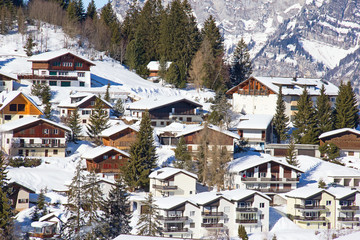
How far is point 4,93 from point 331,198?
42140 millimetres

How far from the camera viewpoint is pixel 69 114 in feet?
282

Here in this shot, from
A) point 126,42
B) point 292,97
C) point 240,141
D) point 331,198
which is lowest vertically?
point 331,198

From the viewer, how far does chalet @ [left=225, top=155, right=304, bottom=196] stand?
72.7m

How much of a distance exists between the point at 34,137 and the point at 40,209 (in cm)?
1762

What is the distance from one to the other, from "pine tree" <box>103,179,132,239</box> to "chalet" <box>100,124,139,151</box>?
724 inches

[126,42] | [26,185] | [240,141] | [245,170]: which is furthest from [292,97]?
[26,185]

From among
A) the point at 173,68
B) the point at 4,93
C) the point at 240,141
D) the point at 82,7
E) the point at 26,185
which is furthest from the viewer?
the point at 82,7

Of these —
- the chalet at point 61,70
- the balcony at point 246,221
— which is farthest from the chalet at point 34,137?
the chalet at point 61,70

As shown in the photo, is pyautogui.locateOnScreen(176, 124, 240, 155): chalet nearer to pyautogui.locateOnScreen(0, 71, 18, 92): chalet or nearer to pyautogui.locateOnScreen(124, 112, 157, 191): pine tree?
pyautogui.locateOnScreen(124, 112, 157, 191): pine tree

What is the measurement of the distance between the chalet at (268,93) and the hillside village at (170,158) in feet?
0.54

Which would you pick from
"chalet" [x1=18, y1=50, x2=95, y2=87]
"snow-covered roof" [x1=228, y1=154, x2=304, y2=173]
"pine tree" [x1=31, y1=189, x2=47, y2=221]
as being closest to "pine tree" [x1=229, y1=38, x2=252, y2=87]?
"chalet" [x1=18, y1=50, x2=95, y2=87]

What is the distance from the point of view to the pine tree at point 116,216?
54.7m

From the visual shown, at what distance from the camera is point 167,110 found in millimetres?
89312

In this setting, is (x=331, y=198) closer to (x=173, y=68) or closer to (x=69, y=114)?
(x=69, y=114)
